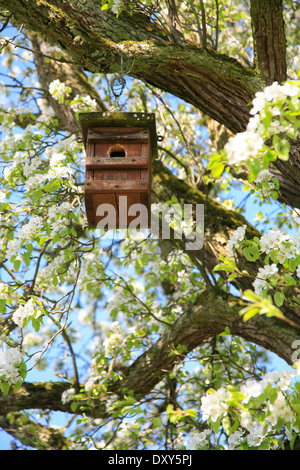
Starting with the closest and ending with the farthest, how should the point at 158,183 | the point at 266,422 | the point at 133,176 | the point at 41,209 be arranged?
the point at 266,422, the point at 133,176, the point at 41,209, the point at 158,183

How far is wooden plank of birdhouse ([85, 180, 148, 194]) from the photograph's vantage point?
9.06 feet

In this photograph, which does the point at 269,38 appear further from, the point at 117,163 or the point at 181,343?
the point at 181,343

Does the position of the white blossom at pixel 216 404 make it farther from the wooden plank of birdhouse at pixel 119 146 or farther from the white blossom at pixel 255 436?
the wooden plank of birdhouse at pixel 119 146

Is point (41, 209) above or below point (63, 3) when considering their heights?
below

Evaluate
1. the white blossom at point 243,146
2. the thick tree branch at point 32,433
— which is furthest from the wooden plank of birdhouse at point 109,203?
the thick tree branch at point 32,433

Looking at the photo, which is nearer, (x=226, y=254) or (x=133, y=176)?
(x=133, y=176)

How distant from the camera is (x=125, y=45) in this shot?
2932mm

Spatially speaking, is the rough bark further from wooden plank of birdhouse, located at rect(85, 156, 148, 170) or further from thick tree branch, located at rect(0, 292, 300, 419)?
wooden plank of birdhouse, located at rect(85, 156, 148, 170)

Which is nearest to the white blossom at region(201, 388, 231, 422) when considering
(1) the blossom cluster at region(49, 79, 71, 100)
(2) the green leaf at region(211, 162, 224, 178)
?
(2) the green leaf at region(211, 162, 224, 178)

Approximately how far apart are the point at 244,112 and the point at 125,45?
75cm

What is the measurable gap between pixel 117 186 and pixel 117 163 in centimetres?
12
